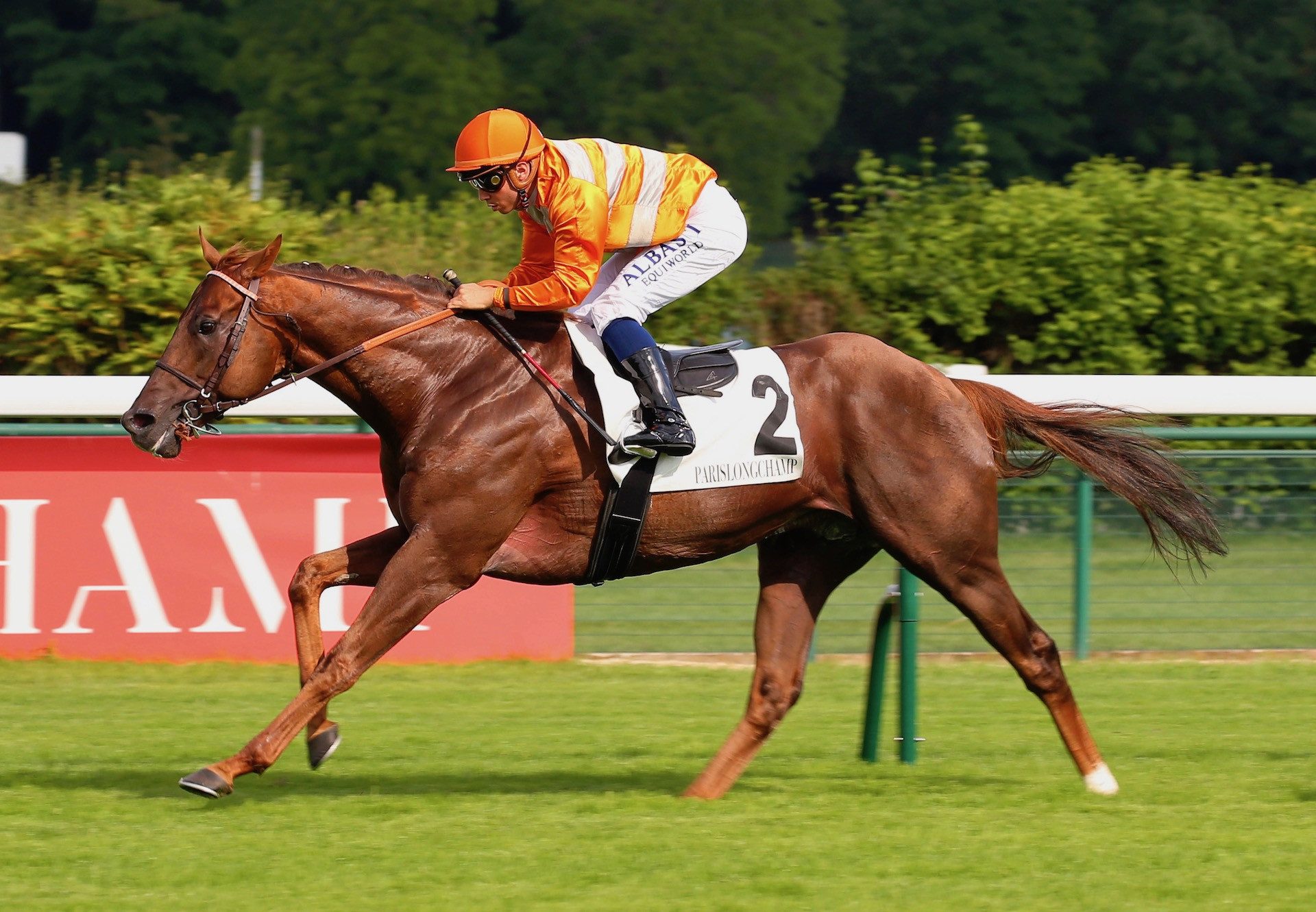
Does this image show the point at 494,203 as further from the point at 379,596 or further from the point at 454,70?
the point at 454,70

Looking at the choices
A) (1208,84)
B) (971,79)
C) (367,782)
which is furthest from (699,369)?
(1208,84)

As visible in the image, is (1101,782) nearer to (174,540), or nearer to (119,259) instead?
(174,540)

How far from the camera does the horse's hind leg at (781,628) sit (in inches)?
224

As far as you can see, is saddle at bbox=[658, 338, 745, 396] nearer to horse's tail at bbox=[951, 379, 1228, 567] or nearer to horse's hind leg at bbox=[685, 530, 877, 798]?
horse's hind leg at bbox=[685, 530, 877, 798]

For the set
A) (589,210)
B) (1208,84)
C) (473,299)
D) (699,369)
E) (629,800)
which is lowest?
(629,800)

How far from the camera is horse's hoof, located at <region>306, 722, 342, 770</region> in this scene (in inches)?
216

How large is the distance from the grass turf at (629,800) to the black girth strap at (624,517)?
77 cm

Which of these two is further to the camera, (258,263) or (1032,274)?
(1032,274)

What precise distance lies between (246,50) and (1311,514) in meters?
22.1

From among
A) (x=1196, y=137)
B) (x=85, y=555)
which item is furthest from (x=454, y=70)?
(x=85, y=555)

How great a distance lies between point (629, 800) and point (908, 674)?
1.26 metres

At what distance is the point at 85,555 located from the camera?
8023mm

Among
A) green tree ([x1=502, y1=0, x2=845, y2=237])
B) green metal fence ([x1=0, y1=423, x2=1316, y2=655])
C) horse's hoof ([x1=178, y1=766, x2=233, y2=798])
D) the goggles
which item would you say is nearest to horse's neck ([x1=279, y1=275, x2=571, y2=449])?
the goggles

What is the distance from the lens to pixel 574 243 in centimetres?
535
